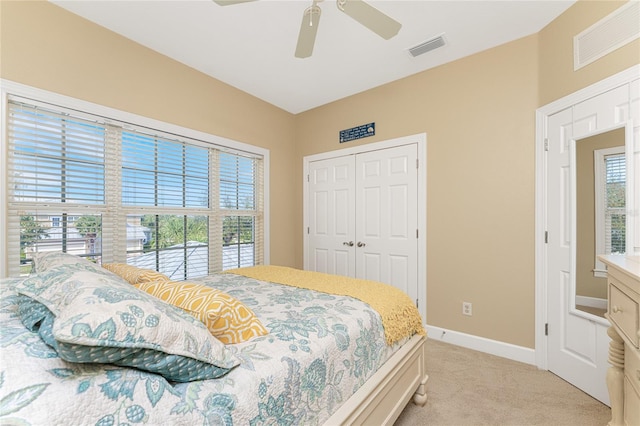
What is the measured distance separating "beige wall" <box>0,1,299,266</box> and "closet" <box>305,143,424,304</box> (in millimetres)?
579

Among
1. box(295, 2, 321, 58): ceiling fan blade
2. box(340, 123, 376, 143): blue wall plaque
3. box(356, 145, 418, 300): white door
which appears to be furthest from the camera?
box(340, 123, 376, 143): blue wall plaque

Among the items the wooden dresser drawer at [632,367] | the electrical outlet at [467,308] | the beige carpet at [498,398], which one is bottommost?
the beige carpet at [498,398]

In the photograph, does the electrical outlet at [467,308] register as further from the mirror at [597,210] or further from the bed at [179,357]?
the bed at [179,357]

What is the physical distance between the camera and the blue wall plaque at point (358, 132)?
333cm

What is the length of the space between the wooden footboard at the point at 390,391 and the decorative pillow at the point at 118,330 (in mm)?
Answer: 615

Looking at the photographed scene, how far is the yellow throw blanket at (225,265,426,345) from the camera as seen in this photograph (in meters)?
1.58

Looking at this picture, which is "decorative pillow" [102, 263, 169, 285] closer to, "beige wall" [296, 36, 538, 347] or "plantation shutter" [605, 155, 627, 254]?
"beige wall" [296, 36, 538, 347]

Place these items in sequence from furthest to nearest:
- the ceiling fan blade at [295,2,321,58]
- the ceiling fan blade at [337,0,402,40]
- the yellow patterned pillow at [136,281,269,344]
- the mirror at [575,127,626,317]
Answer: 1. the mirror at [575,127,626,317]
2. the ceiling fan blade at [295,2,321,58]
3. the ceiling fan blade at [337,0,402,40]
4. the yellow patterned pillow at [136,281,269,344]

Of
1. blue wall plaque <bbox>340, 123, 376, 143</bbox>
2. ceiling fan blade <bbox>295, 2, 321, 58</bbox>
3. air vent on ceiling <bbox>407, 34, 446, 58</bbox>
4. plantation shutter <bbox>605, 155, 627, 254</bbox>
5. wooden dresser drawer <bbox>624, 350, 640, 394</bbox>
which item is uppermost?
air vent on ceiling <bbox>407, 34, 446, 58</bbox>

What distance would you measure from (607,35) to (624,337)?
1.94 meters

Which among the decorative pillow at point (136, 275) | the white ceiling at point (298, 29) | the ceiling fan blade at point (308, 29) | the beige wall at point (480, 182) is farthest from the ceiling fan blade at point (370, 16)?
the decorative pillow at point (136, 275)

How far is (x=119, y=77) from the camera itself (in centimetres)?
234

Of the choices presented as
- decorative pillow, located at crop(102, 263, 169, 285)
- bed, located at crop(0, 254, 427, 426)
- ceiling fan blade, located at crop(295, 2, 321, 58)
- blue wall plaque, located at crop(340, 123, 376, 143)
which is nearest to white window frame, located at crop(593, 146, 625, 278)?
bed, located at crop(0, 254, 427, 426)

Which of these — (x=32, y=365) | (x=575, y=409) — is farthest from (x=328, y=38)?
(x=575, y=409)
